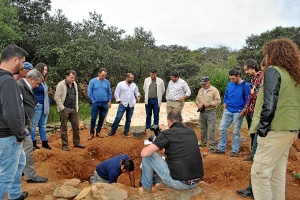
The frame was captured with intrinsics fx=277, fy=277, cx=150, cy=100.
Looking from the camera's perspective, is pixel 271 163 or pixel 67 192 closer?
pixel 271 163

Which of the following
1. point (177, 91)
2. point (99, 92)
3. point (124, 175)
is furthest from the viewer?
point (177, 91)

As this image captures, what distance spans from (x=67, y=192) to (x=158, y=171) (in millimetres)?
1406

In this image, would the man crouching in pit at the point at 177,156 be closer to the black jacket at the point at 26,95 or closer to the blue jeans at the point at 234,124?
the black jacket at the point at 26,95

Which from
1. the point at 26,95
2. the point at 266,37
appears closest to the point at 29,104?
the point at 26,95

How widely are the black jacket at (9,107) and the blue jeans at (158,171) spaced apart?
5.70 ft

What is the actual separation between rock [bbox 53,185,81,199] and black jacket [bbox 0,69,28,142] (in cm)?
135

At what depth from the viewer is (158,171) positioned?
12.5 feet

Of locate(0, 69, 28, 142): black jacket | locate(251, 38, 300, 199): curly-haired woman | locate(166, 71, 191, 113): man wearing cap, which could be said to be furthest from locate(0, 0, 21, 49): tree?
locate(251, 38, 300, 199): curly-haired woman

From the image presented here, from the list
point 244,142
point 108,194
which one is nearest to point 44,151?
point 108,194

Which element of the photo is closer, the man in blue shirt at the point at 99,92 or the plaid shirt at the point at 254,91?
the plaid shirt at the point at 254,91

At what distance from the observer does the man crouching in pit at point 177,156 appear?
11.9ft

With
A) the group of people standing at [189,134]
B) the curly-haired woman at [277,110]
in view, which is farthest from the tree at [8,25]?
the curly-haired woman at [277,110]

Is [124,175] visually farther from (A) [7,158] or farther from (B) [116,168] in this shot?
(A) [7,158]

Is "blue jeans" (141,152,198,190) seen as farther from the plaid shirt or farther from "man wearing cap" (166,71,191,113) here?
"man wearing cap" (166,71,191,113)
